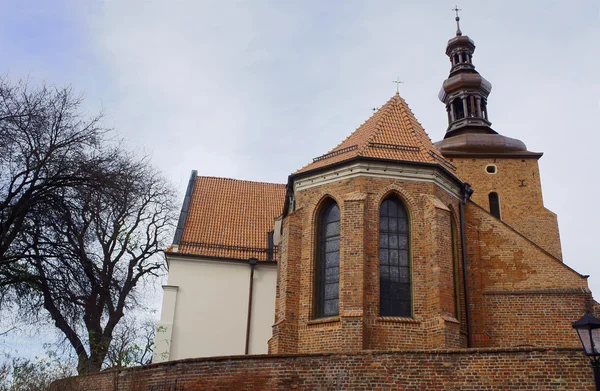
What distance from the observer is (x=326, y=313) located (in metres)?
15.3

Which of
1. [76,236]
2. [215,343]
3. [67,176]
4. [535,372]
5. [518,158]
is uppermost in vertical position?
[518,158]

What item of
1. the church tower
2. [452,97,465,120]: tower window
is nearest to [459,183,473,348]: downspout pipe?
the church tower

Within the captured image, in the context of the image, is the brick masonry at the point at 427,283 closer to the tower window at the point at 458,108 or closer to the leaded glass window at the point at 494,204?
the leaded glass window at the point at 494,204

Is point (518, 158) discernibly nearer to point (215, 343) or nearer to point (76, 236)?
point (215, 343)

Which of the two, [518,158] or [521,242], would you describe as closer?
[521,242]

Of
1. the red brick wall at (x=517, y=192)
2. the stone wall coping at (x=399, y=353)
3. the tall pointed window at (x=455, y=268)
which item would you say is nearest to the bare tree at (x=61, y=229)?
the stone wall coping at (x=399, y=353)

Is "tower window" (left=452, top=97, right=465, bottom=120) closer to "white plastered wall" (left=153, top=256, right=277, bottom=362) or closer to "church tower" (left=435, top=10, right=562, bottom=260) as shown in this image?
"church tower" (left=435, top=10, right=562, bottom=260)

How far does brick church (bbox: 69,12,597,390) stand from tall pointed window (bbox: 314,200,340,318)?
0.10ft

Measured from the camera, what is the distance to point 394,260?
1541 centimetres

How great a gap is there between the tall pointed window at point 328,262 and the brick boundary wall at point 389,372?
4339mm

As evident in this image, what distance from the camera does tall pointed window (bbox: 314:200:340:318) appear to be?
1541 centimetres

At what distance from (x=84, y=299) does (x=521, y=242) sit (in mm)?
11889

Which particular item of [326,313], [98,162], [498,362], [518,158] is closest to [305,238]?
[326,313]

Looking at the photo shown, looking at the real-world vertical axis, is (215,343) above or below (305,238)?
below
